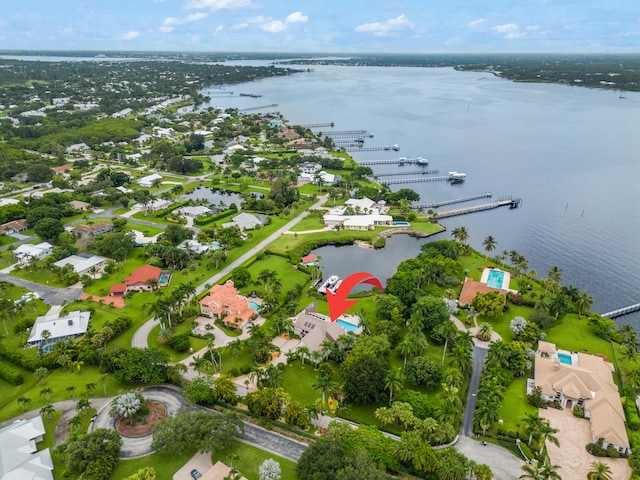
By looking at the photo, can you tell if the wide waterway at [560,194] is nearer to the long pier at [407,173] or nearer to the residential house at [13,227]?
the long pier at [407,173]

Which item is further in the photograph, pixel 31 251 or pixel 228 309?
pixel 31 251

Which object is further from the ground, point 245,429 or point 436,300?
point 436,300

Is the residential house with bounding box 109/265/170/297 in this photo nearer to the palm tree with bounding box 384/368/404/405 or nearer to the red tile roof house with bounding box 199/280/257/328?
the red tile roof house with bounding box 199/280/257/328

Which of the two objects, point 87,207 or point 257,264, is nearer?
point 257,264

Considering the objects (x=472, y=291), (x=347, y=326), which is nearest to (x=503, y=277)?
(x=472, y=291)

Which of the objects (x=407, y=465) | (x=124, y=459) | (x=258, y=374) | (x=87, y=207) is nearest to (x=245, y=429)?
(x=258, y=374)

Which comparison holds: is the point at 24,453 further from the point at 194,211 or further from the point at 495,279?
the point at 194,211

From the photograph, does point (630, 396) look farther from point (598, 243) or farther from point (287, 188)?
point (287, 188)
